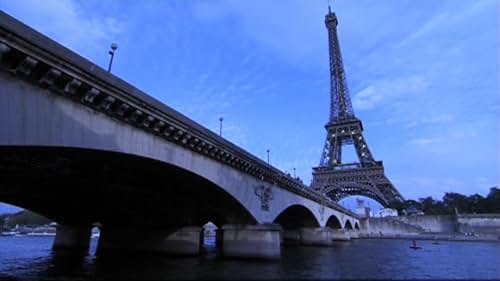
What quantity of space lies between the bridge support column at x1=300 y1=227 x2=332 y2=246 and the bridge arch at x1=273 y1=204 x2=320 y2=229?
743 mm

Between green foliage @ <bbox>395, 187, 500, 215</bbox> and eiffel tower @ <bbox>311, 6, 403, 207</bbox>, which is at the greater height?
eiffel tower @ <bbox>311, 6, 403, 207</bbox>

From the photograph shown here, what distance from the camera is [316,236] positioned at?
49.2m

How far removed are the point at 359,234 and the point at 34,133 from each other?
304ft

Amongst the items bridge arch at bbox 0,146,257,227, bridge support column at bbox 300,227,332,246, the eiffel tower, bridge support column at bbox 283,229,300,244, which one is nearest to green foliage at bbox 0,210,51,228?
the eiffel tower

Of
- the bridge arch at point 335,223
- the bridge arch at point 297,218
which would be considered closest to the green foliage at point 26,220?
the bridge arch at point 335,223

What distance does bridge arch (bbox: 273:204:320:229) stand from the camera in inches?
1736

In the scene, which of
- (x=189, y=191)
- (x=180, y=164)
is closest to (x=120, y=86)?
(x=180, y=164)

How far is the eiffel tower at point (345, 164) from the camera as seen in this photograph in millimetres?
86312

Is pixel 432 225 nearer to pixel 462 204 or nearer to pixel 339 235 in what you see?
pixel 462 204

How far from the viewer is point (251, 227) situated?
26141 millimetres

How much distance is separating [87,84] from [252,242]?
1859 cm

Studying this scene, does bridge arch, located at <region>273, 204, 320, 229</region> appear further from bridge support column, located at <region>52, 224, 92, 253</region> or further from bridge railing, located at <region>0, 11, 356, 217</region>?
bridge railing, located at <region>0, 11, 356, 217</region>

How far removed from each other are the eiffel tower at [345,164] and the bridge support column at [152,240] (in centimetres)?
6417

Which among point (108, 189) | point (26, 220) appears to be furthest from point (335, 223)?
point (26, 220)
